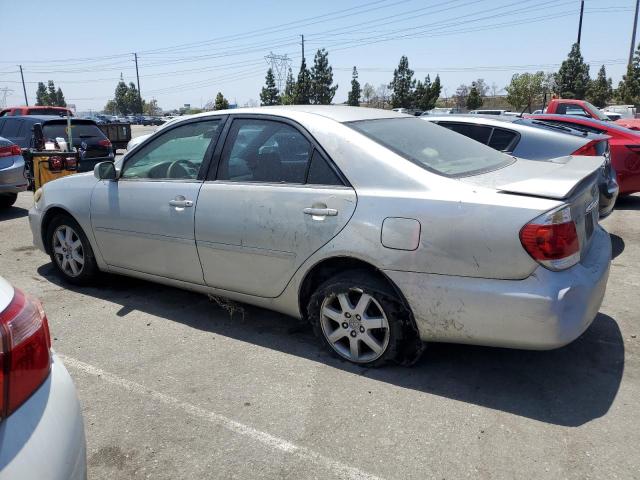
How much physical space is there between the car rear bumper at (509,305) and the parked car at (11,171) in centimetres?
764

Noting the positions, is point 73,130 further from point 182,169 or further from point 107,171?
point 182,169

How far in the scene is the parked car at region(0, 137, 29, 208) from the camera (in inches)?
332

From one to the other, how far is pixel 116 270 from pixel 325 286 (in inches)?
83.1

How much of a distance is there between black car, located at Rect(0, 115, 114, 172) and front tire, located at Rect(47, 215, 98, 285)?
6879 mm

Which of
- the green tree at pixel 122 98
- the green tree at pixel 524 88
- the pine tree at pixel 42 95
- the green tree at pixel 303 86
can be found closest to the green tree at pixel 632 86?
the green tree at pixel 524 88

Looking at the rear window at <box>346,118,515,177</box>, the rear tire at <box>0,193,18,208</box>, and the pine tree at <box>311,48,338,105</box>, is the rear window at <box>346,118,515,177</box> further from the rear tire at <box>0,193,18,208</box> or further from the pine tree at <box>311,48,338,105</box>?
the pine tree at <box>311,48,338,105</box>

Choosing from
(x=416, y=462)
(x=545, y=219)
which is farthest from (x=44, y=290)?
(x=545, y=219)

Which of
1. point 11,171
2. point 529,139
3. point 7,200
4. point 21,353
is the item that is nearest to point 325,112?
point 21,353

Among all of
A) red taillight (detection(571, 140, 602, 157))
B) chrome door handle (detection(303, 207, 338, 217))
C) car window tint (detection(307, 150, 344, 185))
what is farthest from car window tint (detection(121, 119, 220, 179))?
red taillight (detection(571, 140, 602, 157))

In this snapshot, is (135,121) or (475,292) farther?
(135,121)

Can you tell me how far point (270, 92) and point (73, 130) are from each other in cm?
6004

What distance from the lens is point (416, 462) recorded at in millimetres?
2506

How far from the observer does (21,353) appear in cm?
157

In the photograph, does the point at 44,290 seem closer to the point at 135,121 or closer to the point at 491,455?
the point at 491,455
